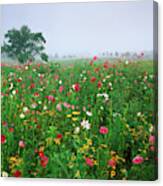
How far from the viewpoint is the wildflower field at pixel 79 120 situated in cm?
385

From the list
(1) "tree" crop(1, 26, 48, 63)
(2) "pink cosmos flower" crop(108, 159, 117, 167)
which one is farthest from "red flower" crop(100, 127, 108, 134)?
(1) "tree" crop(1, 26, 48, 63)

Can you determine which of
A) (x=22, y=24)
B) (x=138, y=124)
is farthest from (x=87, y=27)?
(x=138, y=124)

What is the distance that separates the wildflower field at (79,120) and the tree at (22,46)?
7cm

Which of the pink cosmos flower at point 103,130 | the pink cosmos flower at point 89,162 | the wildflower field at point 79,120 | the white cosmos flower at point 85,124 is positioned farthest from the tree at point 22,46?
the pink cosmos flower at point 89,162

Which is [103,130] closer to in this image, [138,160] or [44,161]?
[138,160]

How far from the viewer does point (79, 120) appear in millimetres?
3951

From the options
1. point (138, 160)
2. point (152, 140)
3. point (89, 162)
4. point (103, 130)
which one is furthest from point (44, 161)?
point (152, 140)

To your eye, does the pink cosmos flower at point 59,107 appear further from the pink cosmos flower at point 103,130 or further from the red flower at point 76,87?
the pink cosmos flower at point 103,130

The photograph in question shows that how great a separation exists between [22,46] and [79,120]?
619 millimetres

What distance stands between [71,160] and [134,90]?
23.1 inches

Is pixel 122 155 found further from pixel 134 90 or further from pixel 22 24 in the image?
pixel 22 24

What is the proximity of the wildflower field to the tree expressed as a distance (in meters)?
0.07

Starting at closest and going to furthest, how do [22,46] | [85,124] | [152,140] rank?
1. [152,140]
2. [85,124]
3. [22,46]

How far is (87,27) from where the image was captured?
3975mm
